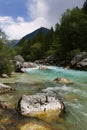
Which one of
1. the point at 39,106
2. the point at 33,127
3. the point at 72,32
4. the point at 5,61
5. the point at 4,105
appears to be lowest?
the point at 33,127

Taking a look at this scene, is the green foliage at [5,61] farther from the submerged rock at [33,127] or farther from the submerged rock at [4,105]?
the submerged rock at [33,127]

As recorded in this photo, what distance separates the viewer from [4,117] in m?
15.0

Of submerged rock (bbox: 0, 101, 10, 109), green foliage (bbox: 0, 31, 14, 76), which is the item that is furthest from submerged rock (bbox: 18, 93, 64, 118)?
green foliage (bbox: 0, 31, 14, 76)

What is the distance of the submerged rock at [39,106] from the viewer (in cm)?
1578

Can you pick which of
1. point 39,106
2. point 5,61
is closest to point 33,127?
point 39,106

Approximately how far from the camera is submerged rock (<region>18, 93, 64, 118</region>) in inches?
621

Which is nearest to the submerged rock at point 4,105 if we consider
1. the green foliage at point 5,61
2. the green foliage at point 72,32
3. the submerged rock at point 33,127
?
the submerged rock at point 33,127

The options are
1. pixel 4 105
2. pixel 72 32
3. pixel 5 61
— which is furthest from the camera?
pixel 72 32

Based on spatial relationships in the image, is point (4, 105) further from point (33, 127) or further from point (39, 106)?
point (33, 127)

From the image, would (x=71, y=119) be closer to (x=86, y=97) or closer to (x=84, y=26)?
(x=86, y=97)

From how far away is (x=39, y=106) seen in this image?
1636 cm

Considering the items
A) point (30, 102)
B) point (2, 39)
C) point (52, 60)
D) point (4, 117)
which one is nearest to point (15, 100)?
point (30, 102)

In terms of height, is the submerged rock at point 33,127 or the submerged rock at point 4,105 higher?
the submerged rock at point 4,105

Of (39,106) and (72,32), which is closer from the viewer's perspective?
(39,106)
